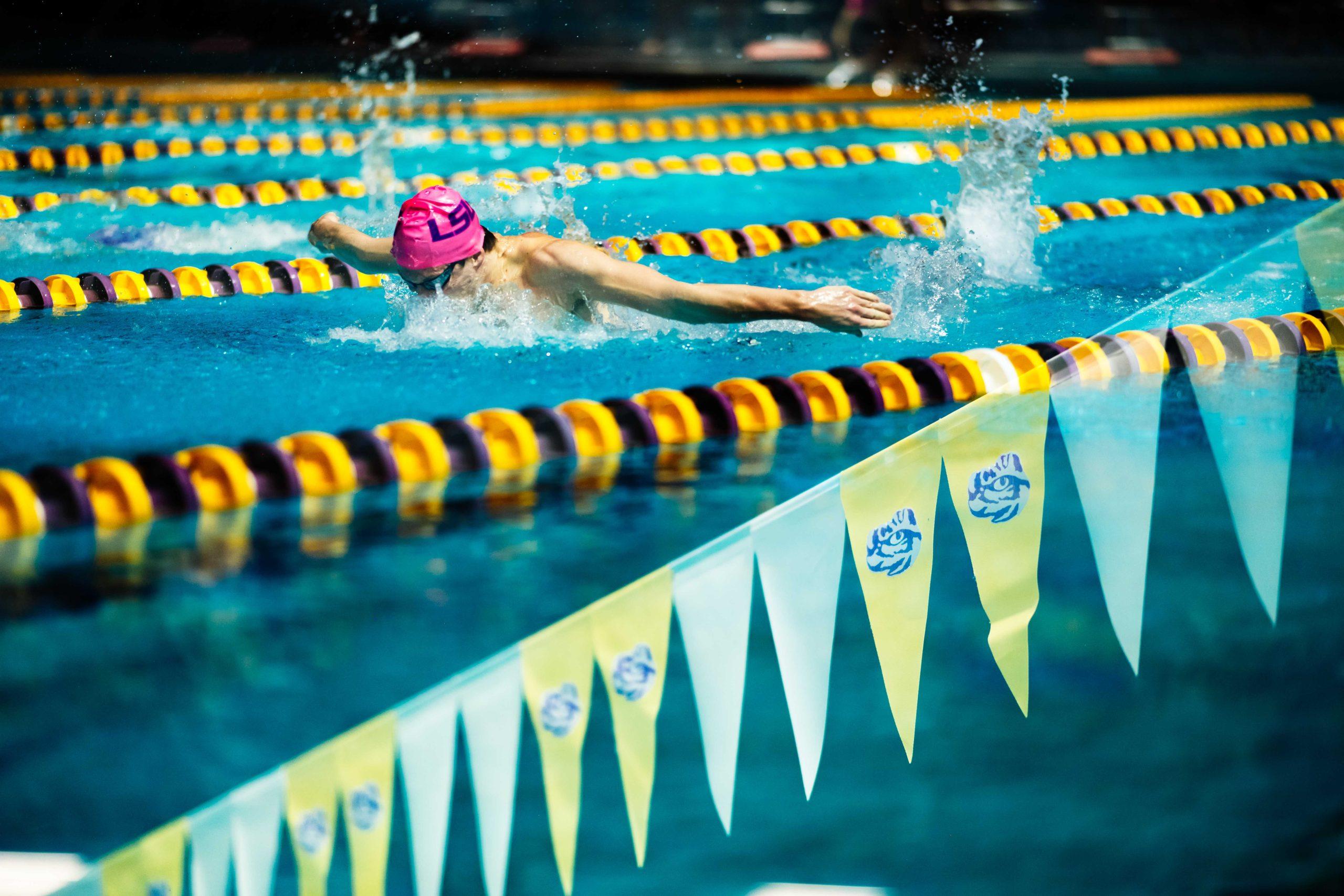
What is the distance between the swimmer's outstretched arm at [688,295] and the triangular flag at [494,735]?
4.85ft

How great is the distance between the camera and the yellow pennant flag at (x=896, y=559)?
6.91 feet

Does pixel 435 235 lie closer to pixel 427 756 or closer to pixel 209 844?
pixel 427 756

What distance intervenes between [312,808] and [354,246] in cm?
266

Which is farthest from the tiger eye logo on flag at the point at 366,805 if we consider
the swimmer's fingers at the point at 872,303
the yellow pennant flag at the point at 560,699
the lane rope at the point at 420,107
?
the lane rope at the point at 420,107

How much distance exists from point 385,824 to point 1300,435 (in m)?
2.48

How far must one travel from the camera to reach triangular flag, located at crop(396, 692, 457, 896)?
65.1 inches

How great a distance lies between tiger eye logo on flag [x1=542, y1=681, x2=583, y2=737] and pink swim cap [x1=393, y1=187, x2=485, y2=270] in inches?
73.2

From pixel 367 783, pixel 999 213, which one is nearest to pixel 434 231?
pixel 367 783

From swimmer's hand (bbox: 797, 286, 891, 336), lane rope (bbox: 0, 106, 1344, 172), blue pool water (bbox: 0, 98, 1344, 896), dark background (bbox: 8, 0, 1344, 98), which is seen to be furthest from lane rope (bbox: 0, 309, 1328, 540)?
dark background (bbox: 8, 0, 1344, 98)

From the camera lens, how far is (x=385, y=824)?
5.50 ft

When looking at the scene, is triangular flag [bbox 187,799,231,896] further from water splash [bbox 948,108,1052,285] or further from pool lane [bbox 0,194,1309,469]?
water splash [bbox 948,108,1052,285]

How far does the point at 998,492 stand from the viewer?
228cm

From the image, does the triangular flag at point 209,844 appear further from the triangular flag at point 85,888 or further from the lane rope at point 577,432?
the lane rope at point 577,432

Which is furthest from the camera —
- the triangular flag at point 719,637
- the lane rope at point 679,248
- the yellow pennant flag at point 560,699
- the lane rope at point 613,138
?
the lane rope at point 613,138
